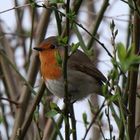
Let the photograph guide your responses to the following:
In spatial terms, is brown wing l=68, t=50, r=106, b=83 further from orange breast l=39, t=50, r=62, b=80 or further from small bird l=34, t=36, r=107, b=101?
orange breast l=39, t=50, r=62, b=80

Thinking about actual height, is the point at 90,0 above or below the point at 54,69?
above

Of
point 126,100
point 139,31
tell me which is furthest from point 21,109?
point 139,31

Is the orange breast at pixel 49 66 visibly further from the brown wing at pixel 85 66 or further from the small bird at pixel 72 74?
the brown wing at pixel 85 66

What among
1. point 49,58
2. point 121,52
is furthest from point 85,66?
point 121,52

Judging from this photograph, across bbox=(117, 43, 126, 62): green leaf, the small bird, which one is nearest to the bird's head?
the small bird

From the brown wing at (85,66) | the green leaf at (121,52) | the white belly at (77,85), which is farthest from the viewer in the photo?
the brown wing at (85,66)

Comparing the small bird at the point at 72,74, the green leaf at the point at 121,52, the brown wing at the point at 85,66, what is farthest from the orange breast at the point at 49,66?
the green leaf at the point at 121,52

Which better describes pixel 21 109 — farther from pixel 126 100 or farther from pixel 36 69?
pixel 126 100

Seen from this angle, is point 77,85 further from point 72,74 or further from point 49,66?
point 49,66

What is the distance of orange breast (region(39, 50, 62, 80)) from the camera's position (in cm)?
312

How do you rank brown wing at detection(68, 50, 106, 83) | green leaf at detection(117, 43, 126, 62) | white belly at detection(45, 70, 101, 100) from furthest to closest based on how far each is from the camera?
brown wing at detection(68, 50, 106, 83) → white belly at detection(45, 70, 101, 100) → green leaf at detection(117, 43, 126, 62)

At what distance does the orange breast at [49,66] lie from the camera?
10.2 feet

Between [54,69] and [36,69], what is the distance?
9.3 inches

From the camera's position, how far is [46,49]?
3.26m
